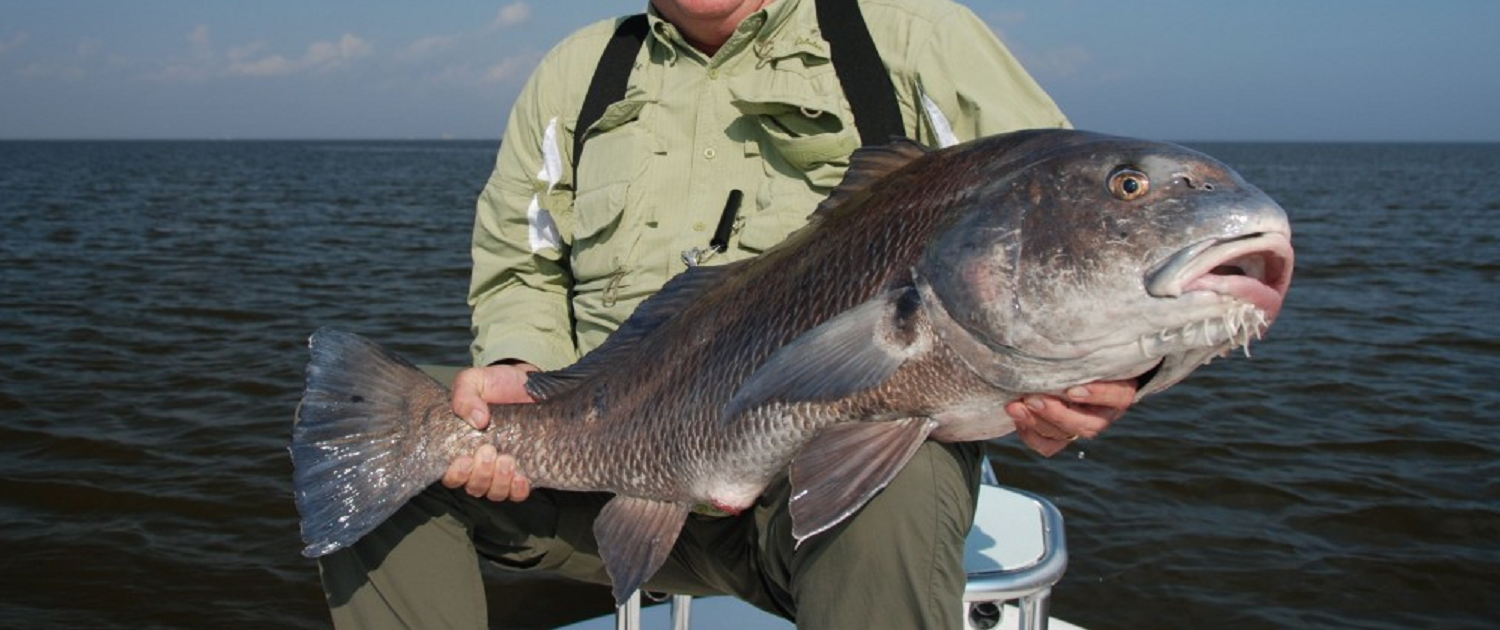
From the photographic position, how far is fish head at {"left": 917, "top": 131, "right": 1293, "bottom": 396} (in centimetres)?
206

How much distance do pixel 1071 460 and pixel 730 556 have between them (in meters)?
6.69

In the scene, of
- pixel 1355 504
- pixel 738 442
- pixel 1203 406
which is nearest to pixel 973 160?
pixel 738 442

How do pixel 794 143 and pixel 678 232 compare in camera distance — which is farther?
pixel 678 232

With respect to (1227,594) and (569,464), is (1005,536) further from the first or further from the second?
(1227,594)

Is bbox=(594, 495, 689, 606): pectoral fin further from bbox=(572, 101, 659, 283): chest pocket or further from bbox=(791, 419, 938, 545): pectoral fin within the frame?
bbox=(572, 101, 659, 283): chest pocket

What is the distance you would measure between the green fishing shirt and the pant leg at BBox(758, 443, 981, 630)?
970 mm

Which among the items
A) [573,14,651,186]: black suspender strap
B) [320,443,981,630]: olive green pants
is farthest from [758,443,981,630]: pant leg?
[573,14,651,186]: black suspender strap

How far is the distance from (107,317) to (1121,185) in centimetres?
1461

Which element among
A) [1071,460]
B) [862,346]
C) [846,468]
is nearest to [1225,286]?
[862,346]

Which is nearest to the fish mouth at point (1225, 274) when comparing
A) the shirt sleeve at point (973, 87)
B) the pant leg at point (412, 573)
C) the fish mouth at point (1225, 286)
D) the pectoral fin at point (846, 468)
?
the fish mouth at point (1225, 286)

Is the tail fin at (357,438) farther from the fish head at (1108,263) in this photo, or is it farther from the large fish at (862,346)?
the fish head at (1108,263)

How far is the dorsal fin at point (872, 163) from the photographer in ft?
8.59

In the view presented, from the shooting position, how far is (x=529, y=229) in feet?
12.5

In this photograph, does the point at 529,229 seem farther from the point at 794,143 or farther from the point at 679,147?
the point at 794,143
